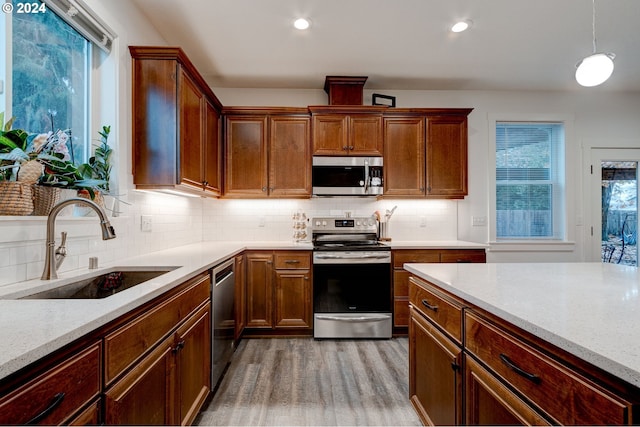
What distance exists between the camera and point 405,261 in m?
3.03

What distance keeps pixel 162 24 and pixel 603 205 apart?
5255mm

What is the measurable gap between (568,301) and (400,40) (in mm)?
2500

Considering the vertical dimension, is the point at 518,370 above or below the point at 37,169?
below

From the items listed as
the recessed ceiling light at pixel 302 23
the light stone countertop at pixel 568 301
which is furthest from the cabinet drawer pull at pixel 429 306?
the recessed ceiling light at pixel 302 23

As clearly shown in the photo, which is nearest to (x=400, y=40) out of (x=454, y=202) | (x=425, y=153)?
(x=425, y=153)

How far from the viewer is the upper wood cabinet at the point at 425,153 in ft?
11.0

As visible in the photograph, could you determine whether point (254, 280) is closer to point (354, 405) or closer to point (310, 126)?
point (354, 405)

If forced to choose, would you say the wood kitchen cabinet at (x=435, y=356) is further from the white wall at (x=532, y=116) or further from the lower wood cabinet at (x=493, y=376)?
the white wall at (x=532, y=116)

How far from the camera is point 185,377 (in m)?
1.52

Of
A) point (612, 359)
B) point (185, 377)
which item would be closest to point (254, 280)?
point (185, 377)

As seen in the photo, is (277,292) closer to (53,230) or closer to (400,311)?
(400,311)

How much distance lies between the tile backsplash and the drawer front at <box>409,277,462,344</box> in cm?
186

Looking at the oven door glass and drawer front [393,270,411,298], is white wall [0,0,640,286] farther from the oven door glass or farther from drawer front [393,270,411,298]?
the oven door glass

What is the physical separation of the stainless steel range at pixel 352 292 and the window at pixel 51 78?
207 cm
